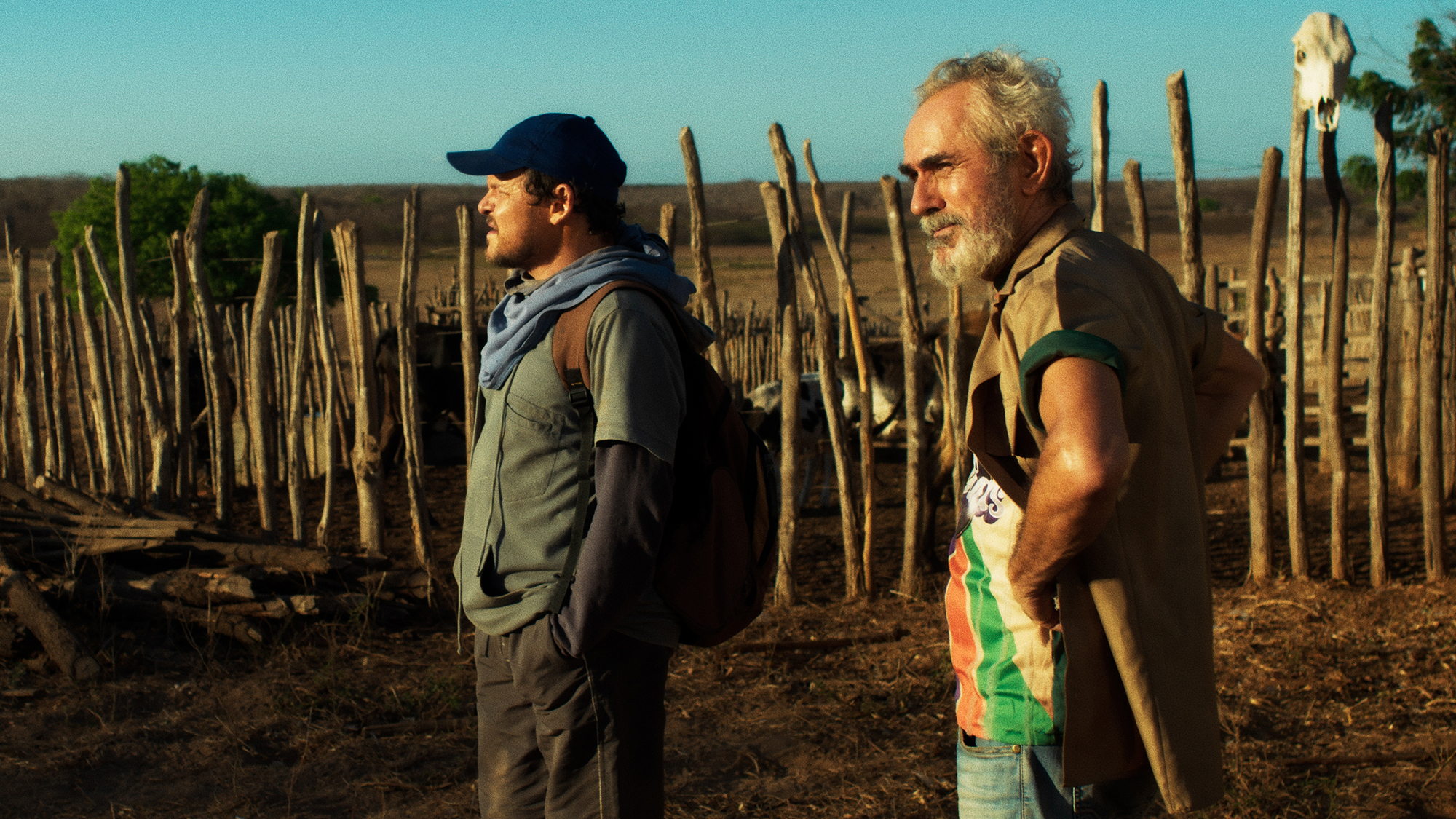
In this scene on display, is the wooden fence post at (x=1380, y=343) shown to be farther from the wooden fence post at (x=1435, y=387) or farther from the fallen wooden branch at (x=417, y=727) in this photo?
the fallen wooden branch at (x=417, y=727)

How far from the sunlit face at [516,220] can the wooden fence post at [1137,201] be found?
12.6ft

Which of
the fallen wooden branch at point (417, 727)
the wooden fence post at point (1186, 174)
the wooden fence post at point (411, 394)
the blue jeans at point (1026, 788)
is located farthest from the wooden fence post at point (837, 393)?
the blue jeans at point (1026, 788)

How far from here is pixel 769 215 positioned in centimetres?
548

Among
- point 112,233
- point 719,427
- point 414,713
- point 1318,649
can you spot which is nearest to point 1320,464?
point 1318,649

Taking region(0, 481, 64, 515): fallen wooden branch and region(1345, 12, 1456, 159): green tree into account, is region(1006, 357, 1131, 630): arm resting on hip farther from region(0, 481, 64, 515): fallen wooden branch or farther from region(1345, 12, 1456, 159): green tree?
region(1345, 12, 1456, 159): green tree

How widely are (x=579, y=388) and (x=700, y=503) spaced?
29cm

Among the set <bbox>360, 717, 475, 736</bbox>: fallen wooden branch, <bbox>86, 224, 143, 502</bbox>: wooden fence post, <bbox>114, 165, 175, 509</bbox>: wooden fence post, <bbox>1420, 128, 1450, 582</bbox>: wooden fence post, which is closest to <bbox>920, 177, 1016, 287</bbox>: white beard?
<bbox>360, 717, 475, 736</bbox>: fallen wooden branch

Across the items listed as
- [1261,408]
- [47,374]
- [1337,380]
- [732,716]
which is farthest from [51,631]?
[1337,380]

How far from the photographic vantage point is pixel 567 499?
6.31ft

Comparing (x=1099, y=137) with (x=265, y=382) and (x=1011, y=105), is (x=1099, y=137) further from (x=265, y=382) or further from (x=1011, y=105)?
(x=265, y=382)

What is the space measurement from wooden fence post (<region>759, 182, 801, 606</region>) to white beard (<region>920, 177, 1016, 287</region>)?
3844 mm

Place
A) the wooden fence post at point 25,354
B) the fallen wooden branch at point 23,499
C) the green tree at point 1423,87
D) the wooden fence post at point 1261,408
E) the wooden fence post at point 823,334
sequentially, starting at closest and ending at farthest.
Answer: the wooden fence post at point 1261,408, the wooden fence post at point 823,334, the fallen wooden branch at point 23,499, the wooden fence post at point 25,354, the green tree at point 1423,87

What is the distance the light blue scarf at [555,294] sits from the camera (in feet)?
6.49

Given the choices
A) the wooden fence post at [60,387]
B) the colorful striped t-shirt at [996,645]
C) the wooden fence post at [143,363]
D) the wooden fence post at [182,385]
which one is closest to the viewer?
the colorful striped t-shirt at [996,645]
